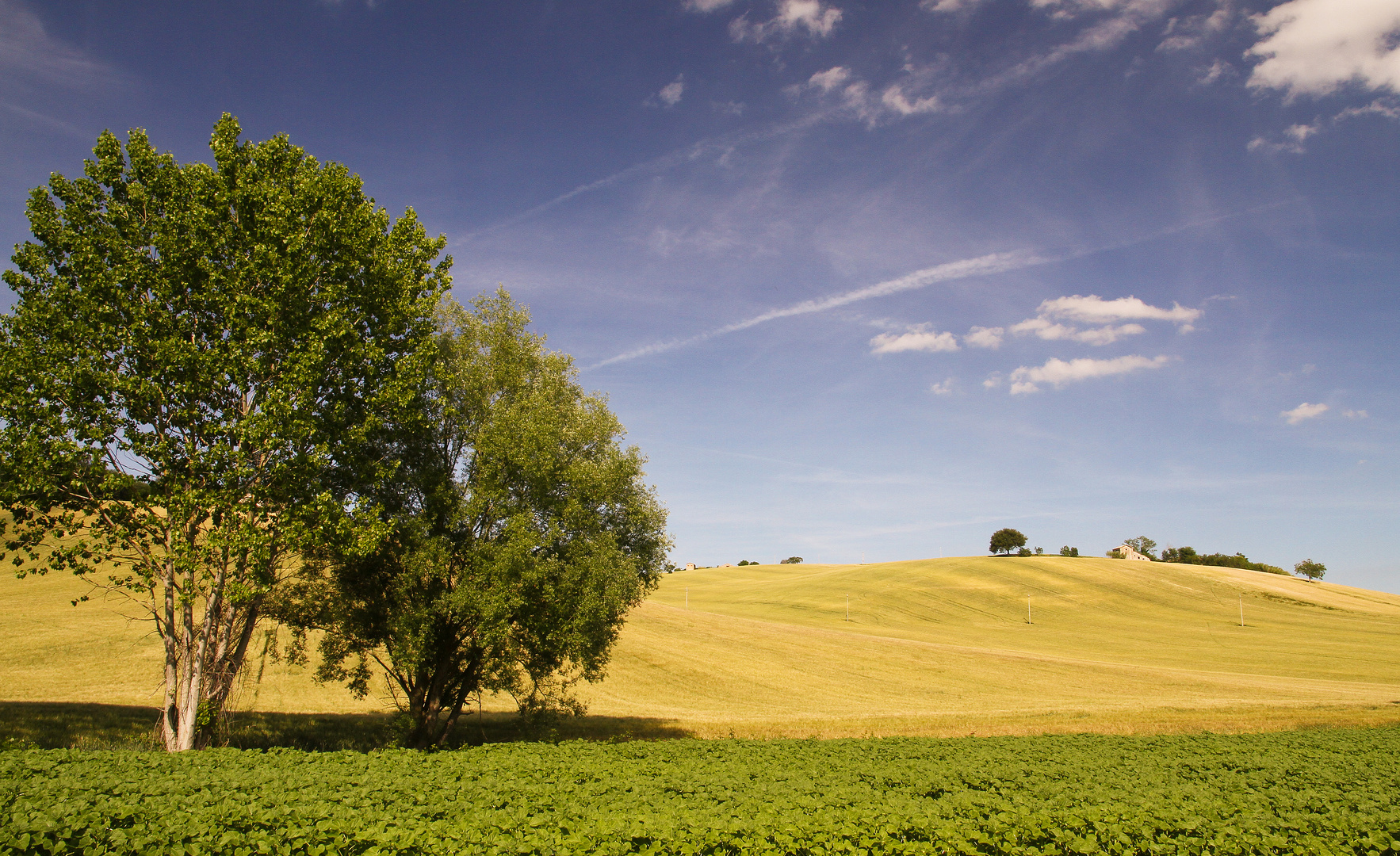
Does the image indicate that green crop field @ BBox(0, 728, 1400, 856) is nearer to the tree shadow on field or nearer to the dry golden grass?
the tree shadow on field

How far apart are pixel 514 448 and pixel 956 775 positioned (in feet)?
51.1

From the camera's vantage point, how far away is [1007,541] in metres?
174

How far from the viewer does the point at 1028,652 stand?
224 ft

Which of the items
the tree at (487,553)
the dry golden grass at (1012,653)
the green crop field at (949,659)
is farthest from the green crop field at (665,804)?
the dry golden grass at (1012,653)

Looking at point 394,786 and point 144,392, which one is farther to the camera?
point 144,392

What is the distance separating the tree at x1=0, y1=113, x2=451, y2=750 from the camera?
17.5 metres

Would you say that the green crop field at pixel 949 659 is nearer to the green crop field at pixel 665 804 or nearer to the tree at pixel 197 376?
the tree at pixel 197 376

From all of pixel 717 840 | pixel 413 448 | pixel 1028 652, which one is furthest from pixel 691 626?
pixel 717 840

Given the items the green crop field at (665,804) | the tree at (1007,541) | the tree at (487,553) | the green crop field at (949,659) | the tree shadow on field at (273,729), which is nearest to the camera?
the green crop field at (665,804)

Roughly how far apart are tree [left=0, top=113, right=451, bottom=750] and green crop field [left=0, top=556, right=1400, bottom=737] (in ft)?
25.4

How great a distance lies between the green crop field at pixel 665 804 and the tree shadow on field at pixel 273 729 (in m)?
6.08

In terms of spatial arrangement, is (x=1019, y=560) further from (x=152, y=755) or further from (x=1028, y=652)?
(x=152, y=755)

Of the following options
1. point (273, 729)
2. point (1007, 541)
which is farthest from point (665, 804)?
point (1007, 541)

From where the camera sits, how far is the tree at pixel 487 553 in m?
22.0
